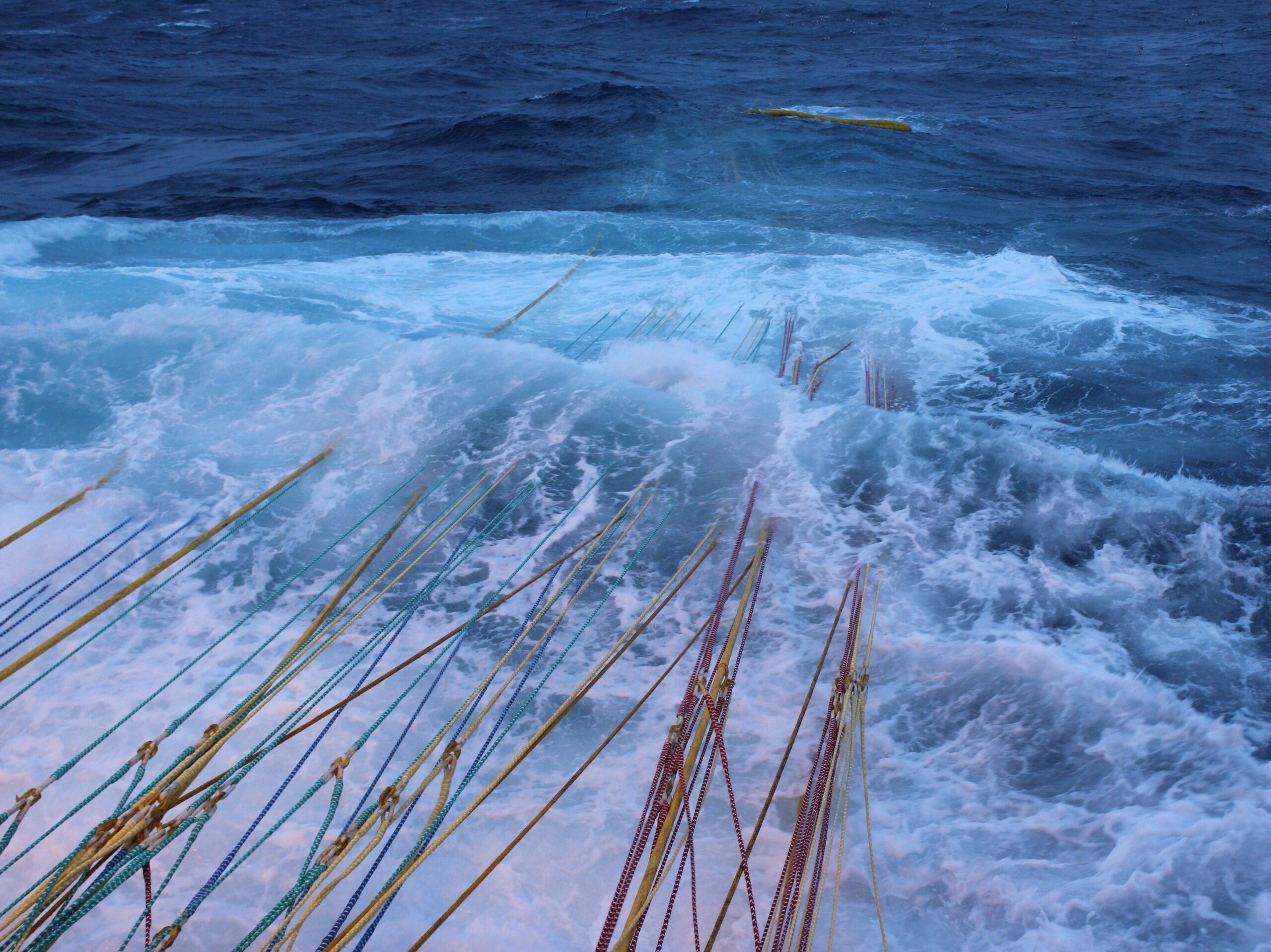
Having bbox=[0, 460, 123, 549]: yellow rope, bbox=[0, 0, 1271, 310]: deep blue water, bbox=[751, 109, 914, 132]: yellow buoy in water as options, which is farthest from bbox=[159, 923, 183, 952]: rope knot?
bbox=[751, 109, 914, 132]: yellow buoy in water

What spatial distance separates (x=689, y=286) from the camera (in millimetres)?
12656

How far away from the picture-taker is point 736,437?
8.73 metres

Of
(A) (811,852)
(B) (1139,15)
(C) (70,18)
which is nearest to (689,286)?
(A) (811,852)

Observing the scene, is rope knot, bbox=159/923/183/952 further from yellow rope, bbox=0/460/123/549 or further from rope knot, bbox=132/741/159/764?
yellow rope, bbox=0/460/123/549

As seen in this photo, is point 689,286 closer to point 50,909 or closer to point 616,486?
point 616,486

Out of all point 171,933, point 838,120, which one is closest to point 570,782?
point 171,933

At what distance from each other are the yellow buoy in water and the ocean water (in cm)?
66

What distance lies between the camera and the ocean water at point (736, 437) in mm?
4742

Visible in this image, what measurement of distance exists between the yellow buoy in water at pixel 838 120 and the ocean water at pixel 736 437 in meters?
0.66

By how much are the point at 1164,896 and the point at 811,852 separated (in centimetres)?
190

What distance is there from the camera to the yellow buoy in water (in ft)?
70.8

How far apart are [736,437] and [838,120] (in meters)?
16.8

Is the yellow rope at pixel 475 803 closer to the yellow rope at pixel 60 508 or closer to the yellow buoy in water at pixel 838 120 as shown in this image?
the yellow rope at pixel 60 508

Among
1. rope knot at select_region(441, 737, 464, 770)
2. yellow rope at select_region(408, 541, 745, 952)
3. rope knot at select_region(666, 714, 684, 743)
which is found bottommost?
yellow rope at select_region(408, 541, 745, 952)
